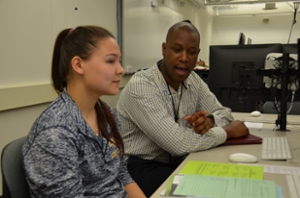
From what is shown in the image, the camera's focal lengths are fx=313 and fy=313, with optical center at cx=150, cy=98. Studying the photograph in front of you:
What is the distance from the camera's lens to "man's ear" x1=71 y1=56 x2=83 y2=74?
3.33 feet

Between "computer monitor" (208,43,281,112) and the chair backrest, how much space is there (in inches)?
58.0

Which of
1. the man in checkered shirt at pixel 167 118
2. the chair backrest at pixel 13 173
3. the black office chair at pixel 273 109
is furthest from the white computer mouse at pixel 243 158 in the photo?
the black office chair at pixel 273 109

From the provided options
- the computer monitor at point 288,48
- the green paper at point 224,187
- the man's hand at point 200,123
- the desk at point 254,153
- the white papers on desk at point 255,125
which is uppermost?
the computer monitor at point 288,48

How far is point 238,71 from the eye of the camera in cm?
200

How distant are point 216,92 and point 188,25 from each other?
563mm

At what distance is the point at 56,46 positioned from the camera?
1.09m

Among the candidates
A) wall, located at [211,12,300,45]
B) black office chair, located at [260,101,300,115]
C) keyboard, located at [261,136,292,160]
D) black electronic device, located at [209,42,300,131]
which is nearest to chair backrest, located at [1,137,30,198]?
keyboard, located at [261,136,292,160]

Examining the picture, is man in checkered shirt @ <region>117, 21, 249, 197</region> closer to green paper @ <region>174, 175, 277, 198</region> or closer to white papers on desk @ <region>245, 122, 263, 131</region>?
white papers on desk @ <region>245, 122, 263, 131</region>

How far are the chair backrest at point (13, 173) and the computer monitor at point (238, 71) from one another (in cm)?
147

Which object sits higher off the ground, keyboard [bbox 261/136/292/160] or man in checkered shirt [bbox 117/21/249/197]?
man in checkered shirt [bbox 117/21/249/197]

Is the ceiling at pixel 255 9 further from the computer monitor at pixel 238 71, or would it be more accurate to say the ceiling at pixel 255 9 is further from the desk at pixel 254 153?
the desk at pixel 254 153

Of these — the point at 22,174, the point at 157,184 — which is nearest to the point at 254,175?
the point at 157,184

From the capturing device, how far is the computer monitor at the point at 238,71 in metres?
1.98

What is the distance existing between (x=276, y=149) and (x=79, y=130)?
96cm
